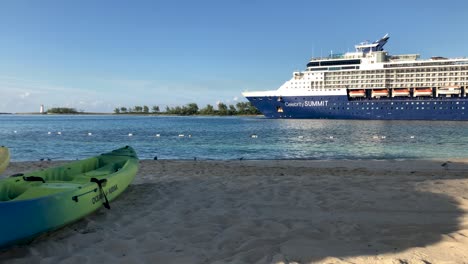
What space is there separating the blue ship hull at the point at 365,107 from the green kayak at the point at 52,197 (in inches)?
2150

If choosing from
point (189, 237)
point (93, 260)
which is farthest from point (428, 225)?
point (93, 260)

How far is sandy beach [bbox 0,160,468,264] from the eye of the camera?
3.76m

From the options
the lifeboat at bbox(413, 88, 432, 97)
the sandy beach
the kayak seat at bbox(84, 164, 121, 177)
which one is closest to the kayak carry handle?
the sandy beach

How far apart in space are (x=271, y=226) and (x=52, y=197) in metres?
2.77

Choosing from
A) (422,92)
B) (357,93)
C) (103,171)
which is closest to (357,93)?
(357,93)

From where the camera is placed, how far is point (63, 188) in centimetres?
503

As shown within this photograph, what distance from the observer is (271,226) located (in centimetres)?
475

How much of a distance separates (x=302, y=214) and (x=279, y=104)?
2246 inches

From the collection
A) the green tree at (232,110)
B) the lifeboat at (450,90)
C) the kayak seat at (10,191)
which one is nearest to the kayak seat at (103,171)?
the kayak seat at (10,191)

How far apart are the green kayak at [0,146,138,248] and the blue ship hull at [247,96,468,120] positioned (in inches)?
2150

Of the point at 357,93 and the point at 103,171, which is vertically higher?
the point at 357,93

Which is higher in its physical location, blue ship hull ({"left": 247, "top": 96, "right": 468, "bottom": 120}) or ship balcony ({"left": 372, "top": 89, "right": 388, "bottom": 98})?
ship balcony ({"left": 372, "top": 89, "right": 388, "bottom": 98})

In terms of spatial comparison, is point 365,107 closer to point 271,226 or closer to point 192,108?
point 271,226

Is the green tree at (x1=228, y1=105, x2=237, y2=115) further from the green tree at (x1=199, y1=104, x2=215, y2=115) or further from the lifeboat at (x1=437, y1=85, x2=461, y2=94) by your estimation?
the lifeboat at (x1=437, y1=85, x2=461, y2=94)
